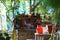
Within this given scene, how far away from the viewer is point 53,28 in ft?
7.34

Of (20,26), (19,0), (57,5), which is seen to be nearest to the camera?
(57,5)

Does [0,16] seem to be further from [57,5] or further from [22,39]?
[22,39]

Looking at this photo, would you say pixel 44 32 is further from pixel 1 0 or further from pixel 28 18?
pixel 28 18

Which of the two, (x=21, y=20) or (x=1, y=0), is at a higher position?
(x=1, y=0)

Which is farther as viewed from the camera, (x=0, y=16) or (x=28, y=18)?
(x=28, y=18)

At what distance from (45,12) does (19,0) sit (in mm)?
435

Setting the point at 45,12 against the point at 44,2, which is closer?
the point at 44,2

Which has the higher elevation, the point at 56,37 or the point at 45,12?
the point at 45,12

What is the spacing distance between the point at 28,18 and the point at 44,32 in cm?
111

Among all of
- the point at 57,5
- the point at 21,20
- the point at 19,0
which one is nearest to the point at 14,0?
the point at 19,0

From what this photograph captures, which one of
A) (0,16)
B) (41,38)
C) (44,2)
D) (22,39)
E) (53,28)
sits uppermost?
(44,2)

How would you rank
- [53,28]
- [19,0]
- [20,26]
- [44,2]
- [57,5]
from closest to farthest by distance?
[57,5] → [44,2] → [53,28] → [19,0] → [20,26]

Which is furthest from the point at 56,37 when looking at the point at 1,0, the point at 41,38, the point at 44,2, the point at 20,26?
the point at 20,26

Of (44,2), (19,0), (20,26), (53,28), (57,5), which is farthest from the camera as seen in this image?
(20,26)
